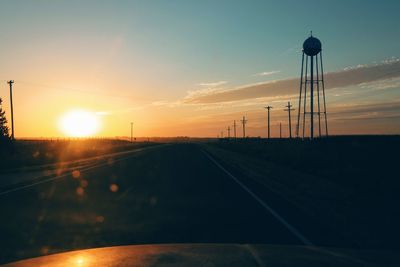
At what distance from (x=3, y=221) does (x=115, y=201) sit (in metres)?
3.89

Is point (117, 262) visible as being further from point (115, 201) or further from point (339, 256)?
point (115, 201)

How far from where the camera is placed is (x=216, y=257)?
4.70 metres

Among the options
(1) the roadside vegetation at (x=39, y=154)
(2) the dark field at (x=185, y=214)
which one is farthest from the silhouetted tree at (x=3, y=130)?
(2) the dark field at (x=185, y=214)

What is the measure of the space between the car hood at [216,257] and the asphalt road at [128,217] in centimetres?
290

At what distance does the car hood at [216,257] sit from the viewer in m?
4.49

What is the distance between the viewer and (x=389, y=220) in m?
11.7

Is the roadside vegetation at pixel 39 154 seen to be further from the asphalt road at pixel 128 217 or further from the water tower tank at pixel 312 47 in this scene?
the water tower tank at pixel 312 47

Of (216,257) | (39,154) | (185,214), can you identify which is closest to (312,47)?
(39,154)

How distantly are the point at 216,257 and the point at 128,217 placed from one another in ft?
22.8

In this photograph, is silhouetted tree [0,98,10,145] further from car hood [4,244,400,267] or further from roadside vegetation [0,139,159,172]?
car hood [4,244,400,267]

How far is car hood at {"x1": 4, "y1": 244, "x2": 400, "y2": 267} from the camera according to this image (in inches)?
177

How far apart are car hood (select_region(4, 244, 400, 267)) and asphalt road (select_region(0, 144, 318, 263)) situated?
290 cm

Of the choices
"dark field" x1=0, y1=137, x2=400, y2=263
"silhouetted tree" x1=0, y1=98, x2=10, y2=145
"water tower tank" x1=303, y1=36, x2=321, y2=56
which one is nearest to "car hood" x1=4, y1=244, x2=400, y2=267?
"dark field" x1=0, y1=137, x2=400, y2=263

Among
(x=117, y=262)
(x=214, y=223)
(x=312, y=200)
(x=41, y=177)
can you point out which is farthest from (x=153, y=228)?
(x=41, y=177)
